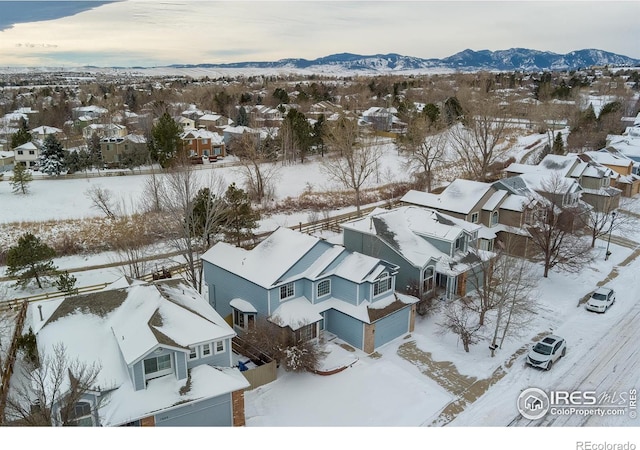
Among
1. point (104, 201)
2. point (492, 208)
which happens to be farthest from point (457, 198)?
point (104, 201)

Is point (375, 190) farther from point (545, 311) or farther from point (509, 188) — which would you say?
point (545, 311)

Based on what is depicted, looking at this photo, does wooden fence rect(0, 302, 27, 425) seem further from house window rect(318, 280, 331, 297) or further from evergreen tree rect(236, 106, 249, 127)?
evergreen tree rect(236, 106, 249, 127)

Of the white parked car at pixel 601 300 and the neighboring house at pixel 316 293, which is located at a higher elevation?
the neighboring house at pixel 316 293

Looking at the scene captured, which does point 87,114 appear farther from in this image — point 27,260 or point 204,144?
point 27,260

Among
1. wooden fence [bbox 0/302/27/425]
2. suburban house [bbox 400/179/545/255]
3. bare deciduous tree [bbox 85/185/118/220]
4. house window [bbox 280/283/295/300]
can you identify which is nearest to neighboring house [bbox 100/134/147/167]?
bare deciduous tree [bbox 85/185/118/220]

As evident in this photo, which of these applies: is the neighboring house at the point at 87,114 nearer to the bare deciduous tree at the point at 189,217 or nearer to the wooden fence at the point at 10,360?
the bare deciduous tree at the point at 189,217

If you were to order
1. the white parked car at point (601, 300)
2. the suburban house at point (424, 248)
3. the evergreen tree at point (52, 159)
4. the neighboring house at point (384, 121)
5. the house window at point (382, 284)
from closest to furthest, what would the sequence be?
the house window at point (382, 284)
the white parked car at point (601, 300)
the suburban house at point (424, 248)
the evergreen tree at point (52, 159)
the neighboring house at point (384, 121)

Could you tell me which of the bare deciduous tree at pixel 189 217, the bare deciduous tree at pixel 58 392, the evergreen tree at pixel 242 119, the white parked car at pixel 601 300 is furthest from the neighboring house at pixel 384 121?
the bare deciduous tree at pixel 58 392
